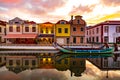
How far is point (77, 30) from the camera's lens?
44.1m

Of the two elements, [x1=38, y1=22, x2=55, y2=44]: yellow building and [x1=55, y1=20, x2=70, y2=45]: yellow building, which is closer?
[x1=38, y1=22, x2=55, y2=44]: yellow building

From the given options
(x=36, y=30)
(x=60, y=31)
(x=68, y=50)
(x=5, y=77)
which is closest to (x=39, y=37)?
(x=36, y=30)

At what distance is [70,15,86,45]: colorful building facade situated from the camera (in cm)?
4388

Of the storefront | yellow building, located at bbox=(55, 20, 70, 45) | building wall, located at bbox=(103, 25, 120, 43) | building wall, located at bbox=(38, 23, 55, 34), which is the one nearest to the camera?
the storefront

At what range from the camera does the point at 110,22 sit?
42.7 m

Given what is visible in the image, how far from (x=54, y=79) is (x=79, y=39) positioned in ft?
104

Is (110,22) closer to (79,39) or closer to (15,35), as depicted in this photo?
(79,39)

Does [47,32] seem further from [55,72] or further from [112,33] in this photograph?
[55,72]

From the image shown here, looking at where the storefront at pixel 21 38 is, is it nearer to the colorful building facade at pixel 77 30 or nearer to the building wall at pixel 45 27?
the building wall at pixel 45 27

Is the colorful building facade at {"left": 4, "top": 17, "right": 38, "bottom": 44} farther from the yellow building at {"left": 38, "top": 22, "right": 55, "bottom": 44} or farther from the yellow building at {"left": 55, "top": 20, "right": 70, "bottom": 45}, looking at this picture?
the yellow building at {"left": 55, "top": 20, "right": 70, "bottom": 45}

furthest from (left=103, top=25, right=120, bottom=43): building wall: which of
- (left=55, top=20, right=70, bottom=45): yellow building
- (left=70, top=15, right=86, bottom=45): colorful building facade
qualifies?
(left=55, top=20, right=70, bottom=45): yellow building

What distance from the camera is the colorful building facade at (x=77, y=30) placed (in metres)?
43.9

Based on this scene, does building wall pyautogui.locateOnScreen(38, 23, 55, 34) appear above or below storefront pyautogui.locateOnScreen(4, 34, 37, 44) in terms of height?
above

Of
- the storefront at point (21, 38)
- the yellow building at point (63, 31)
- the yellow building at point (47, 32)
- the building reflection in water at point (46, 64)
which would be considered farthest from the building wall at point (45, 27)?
the building reflection in water at point (46, 64)
